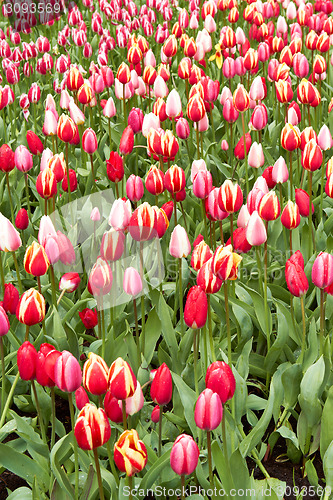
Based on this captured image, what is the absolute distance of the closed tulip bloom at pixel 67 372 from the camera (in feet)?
4.68

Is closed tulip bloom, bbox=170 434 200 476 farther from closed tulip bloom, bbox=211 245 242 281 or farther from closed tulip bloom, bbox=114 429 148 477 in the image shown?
closed tulip bloom, bbox=211 245 242 281

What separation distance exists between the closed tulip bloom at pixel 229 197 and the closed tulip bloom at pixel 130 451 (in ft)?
2.94

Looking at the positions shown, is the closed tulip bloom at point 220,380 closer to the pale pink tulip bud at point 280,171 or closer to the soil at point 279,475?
the soil at point 279,475

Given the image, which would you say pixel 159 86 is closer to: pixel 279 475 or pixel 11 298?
pixel 11 298

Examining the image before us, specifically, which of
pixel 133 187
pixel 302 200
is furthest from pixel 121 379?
pixel 302 200

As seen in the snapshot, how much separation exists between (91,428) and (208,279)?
527 mm

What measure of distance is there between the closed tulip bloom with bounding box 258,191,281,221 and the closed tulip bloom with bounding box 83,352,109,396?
84 centimetres

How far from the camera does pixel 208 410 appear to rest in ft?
4.50

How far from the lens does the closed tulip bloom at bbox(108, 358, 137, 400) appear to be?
135cm

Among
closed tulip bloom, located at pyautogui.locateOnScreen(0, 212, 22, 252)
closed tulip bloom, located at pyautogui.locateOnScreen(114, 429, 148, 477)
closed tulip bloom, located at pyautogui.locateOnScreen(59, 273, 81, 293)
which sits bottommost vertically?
closed tulip bloom, located at pyautogui.locateOnScreen(59, 273, 81, 293)

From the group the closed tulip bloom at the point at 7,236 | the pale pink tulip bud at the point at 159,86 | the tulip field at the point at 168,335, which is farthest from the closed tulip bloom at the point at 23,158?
the pale pink tulip bud at the point at 159,86

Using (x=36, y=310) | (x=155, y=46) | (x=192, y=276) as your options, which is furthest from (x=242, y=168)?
(x=155, y=46)

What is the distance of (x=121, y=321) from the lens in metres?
2.42

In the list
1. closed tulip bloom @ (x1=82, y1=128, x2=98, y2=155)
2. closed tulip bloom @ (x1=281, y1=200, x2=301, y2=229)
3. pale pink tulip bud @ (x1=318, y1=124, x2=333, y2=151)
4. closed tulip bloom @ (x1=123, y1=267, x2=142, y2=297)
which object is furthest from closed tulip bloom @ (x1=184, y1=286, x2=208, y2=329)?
closed tulip bloom @ (x1=82, y1=128, x2=98, y2=155)
